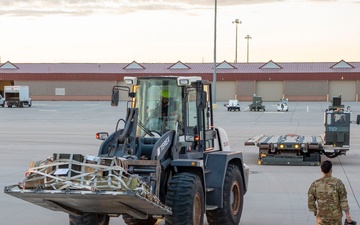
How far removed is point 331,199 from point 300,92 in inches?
4076

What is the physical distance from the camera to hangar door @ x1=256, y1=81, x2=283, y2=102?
11325 cm

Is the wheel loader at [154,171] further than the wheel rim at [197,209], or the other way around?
the wheel rim at [197,209]

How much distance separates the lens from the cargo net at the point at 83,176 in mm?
9781

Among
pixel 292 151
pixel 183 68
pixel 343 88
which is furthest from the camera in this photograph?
pixel 183 68

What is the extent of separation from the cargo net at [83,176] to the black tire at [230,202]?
7.65ft

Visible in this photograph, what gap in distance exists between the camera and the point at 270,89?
114 metres

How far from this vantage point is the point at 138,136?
11.8m

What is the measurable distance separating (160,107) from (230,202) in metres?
1.98

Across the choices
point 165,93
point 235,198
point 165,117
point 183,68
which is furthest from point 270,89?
point 165,117

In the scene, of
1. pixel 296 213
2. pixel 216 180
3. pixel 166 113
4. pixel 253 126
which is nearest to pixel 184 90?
pixel 166 113

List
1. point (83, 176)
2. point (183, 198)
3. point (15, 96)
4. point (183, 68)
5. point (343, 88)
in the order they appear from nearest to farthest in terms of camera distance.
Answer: point (83, 176), point (183, 198), point (15, 96), point (343, 88), point (183, 68)

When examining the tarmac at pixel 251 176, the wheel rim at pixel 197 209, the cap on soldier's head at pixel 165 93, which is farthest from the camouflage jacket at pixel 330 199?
the tarmac at pixel 251 176

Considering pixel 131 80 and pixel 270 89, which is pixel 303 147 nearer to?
pixel 131 80

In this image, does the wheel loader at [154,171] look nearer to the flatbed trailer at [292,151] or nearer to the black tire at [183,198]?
the black tire at [183,198]
